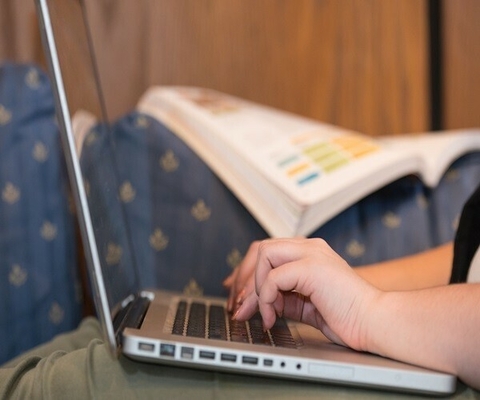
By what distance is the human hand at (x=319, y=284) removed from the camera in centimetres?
63

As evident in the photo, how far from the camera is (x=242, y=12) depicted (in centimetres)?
147

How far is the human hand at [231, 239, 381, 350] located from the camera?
63 centimetres

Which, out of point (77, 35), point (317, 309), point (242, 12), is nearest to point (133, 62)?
point (242, 12)

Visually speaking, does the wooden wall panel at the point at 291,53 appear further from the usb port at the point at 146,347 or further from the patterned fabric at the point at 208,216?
the usb port at the point at 146,347

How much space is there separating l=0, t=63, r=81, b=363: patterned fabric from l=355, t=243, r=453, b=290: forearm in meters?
0.52

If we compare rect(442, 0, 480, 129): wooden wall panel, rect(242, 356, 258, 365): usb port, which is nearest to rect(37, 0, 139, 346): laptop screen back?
rect(242, 356, 258, 365): usb port

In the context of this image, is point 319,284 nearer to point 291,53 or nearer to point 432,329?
point 432,329

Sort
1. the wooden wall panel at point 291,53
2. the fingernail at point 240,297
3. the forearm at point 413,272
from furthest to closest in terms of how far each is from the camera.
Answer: the wooden wall panel at point 291,53 < the forearm at point 413,272 < the fingernail at point 240,297

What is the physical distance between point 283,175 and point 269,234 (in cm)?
10

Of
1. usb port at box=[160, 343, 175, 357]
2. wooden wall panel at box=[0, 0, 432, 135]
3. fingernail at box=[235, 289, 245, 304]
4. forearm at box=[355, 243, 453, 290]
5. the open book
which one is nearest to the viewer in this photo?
usb port at box=[160, 343, 175, 357]

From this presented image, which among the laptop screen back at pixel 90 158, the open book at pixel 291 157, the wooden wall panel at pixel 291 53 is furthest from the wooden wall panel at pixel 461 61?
the laptop screen back at pixel 90 158

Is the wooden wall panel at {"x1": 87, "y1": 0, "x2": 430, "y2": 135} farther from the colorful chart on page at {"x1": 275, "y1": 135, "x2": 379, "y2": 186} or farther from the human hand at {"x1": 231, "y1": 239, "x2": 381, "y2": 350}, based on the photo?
the human hand at {"x1": 231, "y1": 239, "x2": 381, "y2": 350}

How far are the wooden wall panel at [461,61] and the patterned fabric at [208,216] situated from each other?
0.35m

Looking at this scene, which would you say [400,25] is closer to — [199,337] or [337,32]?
[337,32]
